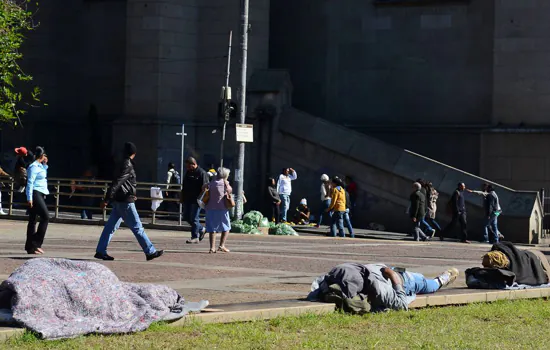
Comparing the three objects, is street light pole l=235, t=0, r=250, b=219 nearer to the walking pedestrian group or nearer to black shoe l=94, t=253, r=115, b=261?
the walking pedestrian group

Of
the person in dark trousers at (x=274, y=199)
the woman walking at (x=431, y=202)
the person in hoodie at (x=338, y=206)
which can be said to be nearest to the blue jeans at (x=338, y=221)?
the person in hoodie at (x=338, y=206)

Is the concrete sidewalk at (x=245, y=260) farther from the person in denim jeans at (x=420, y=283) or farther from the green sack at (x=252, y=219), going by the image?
the green sack at (x=252, y=219)

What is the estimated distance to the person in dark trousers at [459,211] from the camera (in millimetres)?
28828

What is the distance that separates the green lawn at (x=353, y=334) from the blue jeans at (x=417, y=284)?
0.63 m

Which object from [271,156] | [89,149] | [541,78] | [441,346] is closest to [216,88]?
[271,156]

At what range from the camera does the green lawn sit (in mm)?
8633

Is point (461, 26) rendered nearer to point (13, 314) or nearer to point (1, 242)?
point (1, 242)

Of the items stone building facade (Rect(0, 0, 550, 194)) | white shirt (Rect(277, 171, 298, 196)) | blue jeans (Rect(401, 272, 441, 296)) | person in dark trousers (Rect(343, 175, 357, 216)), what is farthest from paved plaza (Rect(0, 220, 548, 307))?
stone building facade (Rect(0, 0, 550, 194))

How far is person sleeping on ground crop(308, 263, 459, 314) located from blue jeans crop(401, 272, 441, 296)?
1.48 ft

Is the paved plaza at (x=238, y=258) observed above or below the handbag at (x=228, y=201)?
below

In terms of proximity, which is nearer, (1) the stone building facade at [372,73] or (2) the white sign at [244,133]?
(2) the white sign at [244,133]

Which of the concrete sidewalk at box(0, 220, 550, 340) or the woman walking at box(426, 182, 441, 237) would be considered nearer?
the concrete sidewalk at box(0, 220, 550, 340)

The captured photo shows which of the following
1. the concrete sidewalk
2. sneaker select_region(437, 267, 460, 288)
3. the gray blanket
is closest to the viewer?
the gray blanket

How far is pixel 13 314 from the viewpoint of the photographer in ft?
28.3
